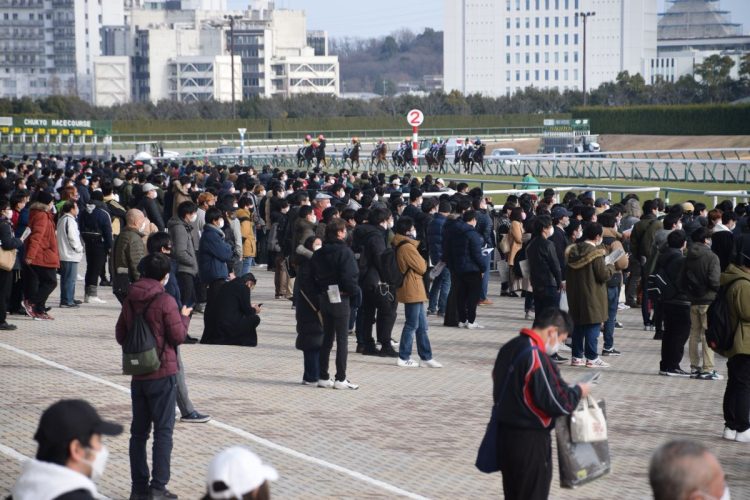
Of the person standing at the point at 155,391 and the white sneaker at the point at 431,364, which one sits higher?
the person standing at the point at 155,391

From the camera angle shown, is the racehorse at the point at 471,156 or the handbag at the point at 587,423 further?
the racehorse at the point at 471,156

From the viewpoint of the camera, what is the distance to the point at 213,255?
15523 millimetres

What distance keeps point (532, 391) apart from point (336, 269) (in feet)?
18.8

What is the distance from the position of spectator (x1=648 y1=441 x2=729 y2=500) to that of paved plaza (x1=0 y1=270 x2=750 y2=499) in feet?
15.0

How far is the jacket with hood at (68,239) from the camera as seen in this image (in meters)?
17.3

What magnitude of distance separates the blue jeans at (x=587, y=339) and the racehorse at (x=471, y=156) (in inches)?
1393

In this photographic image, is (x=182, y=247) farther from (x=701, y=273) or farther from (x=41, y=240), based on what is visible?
(x=701, y=273)

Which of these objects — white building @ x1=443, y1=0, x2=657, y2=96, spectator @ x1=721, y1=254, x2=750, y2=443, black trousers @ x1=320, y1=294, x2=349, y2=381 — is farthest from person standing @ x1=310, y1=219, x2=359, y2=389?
white building @ x1=443, y1=0, x2=657, y2=96

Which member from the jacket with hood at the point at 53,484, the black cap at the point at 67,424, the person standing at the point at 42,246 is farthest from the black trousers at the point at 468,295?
the jacket with hood at the point at 53,484

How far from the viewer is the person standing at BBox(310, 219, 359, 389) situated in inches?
478

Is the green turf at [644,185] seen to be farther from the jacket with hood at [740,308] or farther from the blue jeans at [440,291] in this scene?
the jacket with hood at [740,308]

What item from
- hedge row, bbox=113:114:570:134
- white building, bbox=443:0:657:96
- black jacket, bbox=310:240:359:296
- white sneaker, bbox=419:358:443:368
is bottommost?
white sneaker, bbox=419:358:443:368

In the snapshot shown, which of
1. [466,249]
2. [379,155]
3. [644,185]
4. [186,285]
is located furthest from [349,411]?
[379,155]

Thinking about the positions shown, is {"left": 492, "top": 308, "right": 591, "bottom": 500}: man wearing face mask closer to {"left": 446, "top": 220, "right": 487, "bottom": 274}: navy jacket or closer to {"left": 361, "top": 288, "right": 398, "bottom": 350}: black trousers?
{"left": 361, "top": 288, "right": 398, "bottom": 350}: black trousers
